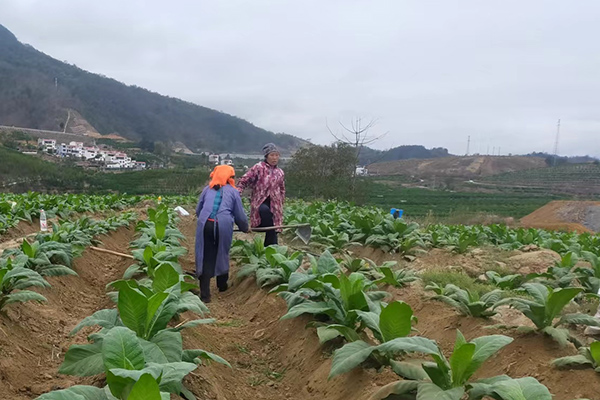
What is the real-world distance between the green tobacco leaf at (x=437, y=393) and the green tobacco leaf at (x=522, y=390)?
0.53ft

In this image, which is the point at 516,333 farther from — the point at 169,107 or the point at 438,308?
the point at 169,107

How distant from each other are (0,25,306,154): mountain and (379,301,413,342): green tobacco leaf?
8167 cm

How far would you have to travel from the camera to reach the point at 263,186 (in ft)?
23.8

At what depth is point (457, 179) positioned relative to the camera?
257 ft

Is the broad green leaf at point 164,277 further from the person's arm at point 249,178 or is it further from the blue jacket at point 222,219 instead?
the person's arm at point 249,178

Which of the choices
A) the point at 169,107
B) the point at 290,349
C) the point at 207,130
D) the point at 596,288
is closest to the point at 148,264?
the point at 290,349

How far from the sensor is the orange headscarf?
19.7 feet

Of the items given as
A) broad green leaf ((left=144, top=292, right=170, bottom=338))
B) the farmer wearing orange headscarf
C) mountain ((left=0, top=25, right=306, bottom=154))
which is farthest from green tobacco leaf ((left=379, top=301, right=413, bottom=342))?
mountain ((left=0, top=25, right=306, bottom=154))

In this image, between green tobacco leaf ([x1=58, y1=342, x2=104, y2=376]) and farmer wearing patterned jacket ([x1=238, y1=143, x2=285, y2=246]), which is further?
farmer wearing patterned jacket ([x1=238, y1=143, x2=285, y2=246])

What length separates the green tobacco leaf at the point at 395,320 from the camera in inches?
106

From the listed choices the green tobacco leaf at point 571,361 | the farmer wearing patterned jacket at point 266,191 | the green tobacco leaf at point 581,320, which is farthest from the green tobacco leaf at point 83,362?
the farmer wearing patterned jacket at point 266,191

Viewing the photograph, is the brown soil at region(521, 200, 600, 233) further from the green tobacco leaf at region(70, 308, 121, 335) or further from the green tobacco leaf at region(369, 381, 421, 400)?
the green tobacco leaf at region(70, 308, 121, 335)

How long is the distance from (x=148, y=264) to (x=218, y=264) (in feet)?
3.56

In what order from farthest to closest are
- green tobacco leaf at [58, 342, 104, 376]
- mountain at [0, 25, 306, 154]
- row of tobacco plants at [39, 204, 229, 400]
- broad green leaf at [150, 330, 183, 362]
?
mountain at [0, 25, 306, 154], broad green leaf at [150, 330, 183, 362], green tobacco leaf at [58, 342, 104, 376], row of tobacco plants at [39, 204, 229, 400]
